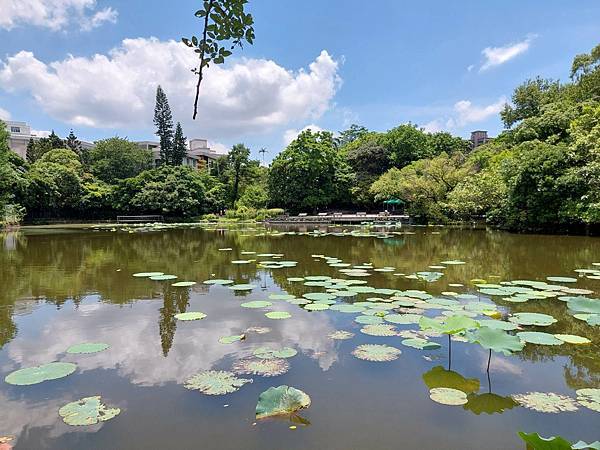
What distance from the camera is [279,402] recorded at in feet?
7.84

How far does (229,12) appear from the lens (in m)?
1.78

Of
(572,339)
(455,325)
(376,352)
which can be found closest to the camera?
(455,325)

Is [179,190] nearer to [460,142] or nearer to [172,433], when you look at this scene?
[460,142]

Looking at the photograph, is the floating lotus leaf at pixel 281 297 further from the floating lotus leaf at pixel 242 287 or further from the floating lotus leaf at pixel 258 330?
the floating lotus leaf at pixel 258 330

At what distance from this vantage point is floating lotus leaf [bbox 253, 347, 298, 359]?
3.34 m

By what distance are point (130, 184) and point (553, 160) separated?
28854 mm

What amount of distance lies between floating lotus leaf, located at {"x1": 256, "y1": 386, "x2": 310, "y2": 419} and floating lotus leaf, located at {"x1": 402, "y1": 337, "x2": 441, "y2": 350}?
140 centimetres

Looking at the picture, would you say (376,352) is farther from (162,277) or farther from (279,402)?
(162,277)

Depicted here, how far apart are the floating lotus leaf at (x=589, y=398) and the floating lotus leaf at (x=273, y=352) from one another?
200cm

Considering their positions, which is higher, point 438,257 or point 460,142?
point 460,142

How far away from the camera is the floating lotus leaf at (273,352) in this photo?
3342 millimetres

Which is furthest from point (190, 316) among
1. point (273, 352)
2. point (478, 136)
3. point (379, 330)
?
point (478, 136)

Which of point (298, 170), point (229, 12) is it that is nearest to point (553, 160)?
→ point (229, 12)

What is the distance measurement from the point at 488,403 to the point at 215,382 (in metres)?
1.80
